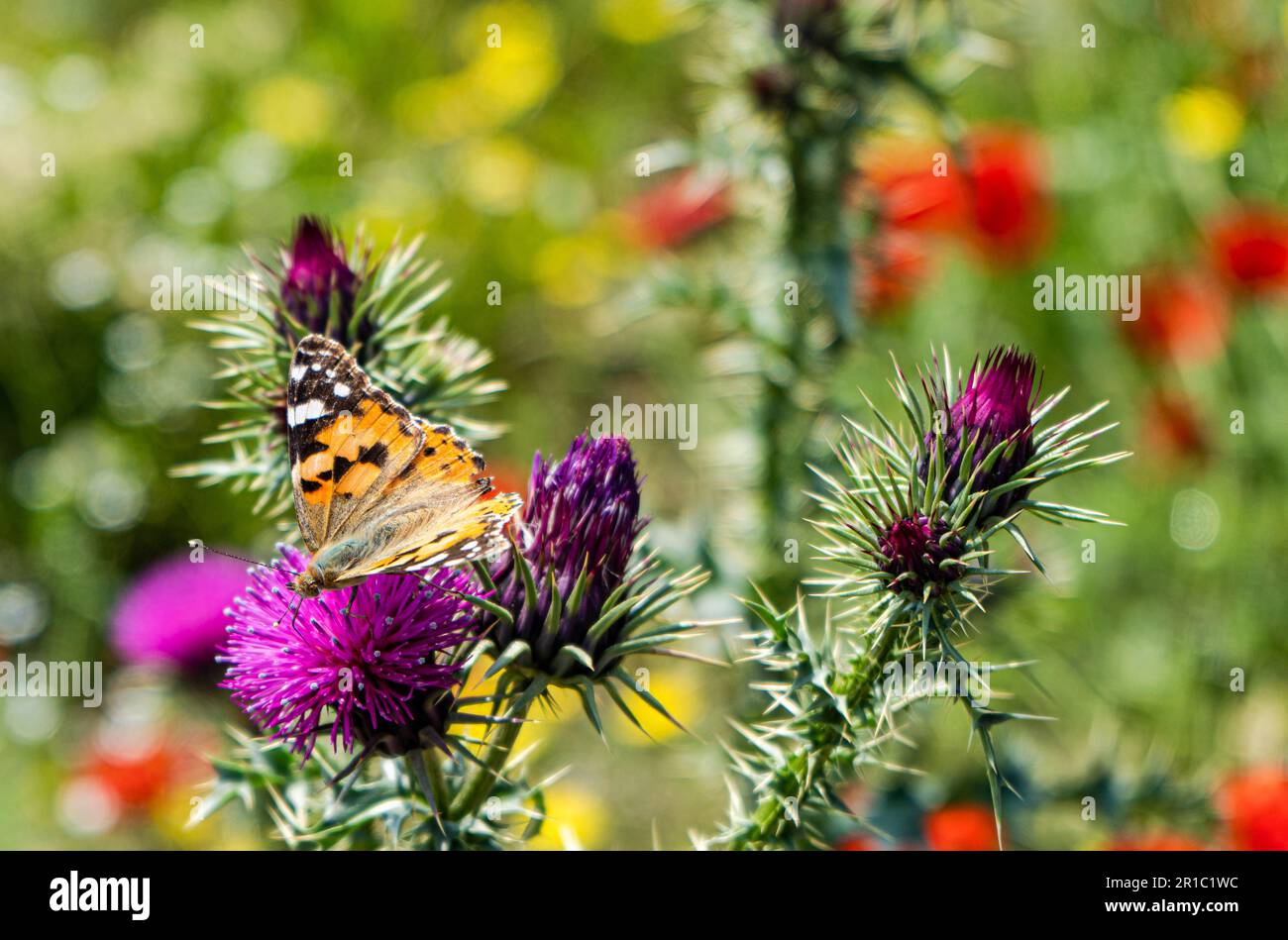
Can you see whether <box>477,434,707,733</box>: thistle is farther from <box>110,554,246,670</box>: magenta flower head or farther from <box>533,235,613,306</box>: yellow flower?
<box>533,235,613,306</box>: yellow flower

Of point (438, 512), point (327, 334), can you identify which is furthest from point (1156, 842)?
point (327, 334)

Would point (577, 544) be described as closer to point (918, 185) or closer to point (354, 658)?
point (354, 658)

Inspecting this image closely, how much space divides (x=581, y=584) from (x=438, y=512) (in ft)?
1.07

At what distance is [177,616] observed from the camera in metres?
3.78

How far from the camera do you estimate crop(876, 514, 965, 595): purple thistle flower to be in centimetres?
206

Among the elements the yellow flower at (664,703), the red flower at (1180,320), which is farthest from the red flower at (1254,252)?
the yellow flower at (664,703)

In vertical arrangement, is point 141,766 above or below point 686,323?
below

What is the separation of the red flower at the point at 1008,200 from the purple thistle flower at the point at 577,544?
3.75 meters

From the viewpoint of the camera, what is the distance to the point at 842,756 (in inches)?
86.6

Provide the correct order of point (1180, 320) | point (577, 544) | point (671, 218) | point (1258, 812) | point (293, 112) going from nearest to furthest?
point (577, 544), point (1258, 812), point (1180, 320), point (671, 218), point (293, 112)

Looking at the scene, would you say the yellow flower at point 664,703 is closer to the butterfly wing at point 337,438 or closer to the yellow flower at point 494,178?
the butterfly wing at point 337,438

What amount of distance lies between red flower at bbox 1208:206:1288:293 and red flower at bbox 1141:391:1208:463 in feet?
2.08

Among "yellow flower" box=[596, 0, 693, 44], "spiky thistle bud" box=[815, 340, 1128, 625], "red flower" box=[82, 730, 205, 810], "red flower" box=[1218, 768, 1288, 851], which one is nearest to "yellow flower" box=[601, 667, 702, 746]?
"red flower" box=[82, 730, 205, 810]
